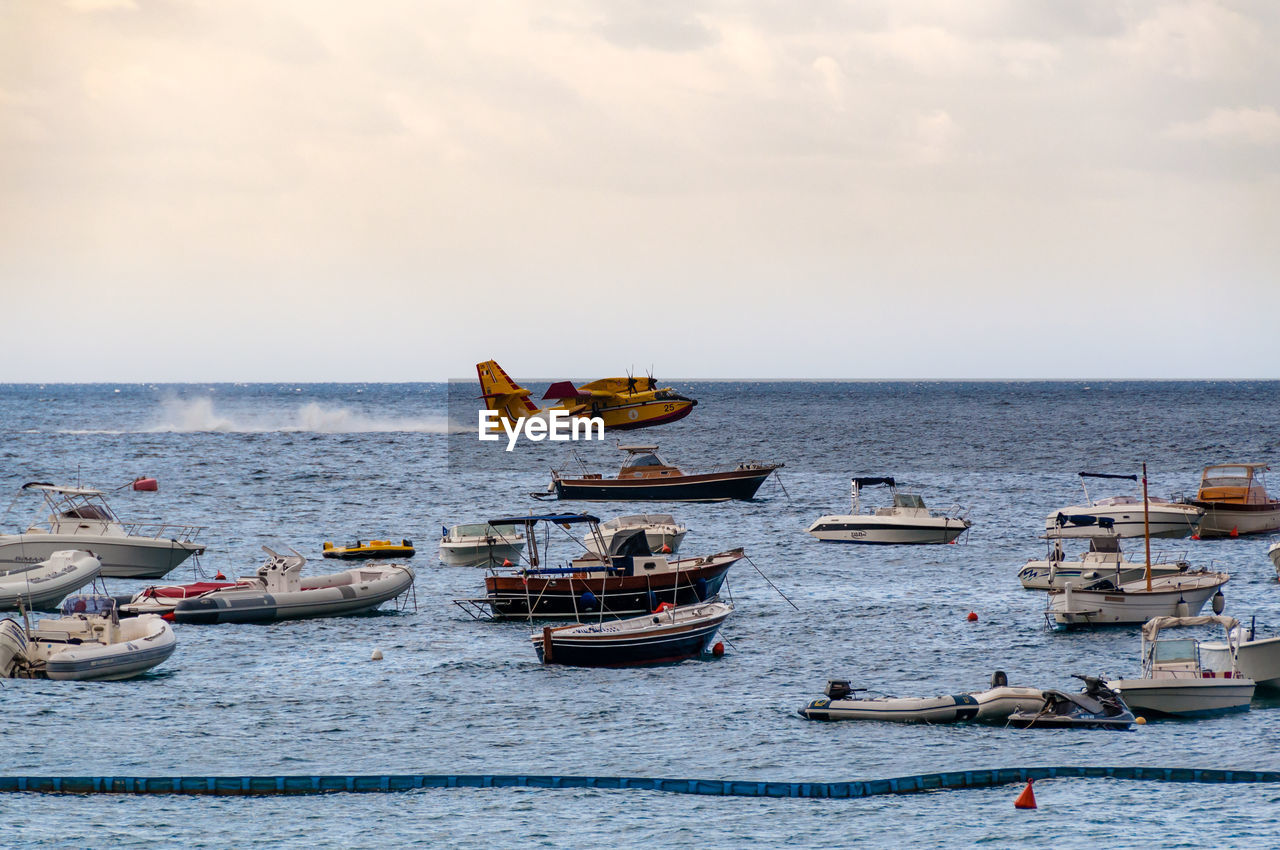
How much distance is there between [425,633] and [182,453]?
11168cm

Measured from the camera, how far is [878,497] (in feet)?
327

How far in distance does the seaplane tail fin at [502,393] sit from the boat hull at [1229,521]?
5339 centimetres

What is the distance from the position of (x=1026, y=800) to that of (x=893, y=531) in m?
42.0

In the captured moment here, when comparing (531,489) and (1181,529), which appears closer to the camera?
(1181,529)

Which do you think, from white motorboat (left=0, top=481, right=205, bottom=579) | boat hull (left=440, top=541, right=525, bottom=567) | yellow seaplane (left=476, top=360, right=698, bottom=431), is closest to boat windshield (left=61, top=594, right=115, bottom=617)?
white motorboat (left=0, top=481, right=205, bottom=579)

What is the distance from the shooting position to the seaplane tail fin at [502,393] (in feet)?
330

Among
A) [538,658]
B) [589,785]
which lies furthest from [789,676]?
[589,785]

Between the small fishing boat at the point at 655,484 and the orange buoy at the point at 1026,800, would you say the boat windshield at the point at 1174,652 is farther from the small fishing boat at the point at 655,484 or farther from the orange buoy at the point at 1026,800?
the small fishing boat at the point at 655,484

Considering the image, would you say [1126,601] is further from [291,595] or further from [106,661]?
[106,661]

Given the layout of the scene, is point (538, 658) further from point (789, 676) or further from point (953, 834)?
point (953, 834)

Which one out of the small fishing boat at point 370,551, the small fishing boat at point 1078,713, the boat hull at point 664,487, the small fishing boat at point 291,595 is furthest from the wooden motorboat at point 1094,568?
the boat hull at point 664,487

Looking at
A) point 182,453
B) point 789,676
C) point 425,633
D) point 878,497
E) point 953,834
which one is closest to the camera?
point 953,834

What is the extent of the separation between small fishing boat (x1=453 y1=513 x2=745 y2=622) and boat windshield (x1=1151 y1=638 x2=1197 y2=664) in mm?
15605

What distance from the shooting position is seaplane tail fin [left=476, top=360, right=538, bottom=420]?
100 m
